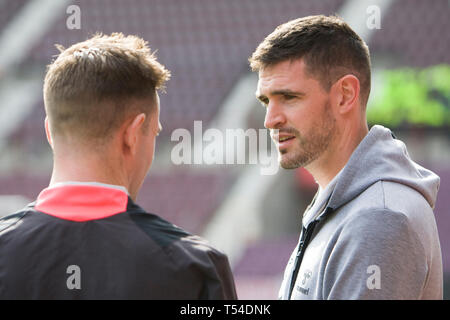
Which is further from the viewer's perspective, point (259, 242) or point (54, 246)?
point (259, 242)

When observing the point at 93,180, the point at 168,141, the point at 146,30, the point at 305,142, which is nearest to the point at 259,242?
the point at 168,141

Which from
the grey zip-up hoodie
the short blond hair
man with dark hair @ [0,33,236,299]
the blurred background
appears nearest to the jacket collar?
man with dark hair @ [0,33,236,299]

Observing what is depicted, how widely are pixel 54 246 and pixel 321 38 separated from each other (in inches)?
41.4

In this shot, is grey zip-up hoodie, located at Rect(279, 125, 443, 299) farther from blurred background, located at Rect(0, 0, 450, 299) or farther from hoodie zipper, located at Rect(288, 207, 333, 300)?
blurred background, located at Rect(0, 0, 450, 299)

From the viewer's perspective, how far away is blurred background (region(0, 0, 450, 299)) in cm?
803

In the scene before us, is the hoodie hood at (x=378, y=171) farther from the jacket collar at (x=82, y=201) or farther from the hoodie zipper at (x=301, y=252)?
the jacket collar at (x=82, y=201)

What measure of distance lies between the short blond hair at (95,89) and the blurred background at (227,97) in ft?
19.6

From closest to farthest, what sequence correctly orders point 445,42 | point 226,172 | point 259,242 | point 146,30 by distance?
point 259,242
point 226,172
point 445,42
point 146,30

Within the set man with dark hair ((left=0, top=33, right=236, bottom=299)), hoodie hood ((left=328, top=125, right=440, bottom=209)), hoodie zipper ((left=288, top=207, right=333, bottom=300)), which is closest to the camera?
man with dark hair ((left=0, top=33, right=236, bottom=299))

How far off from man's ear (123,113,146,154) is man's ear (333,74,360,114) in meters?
0.72

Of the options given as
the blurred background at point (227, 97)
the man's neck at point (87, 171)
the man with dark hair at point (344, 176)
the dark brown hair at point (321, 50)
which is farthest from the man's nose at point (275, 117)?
the blurred background at point (227, 97)
